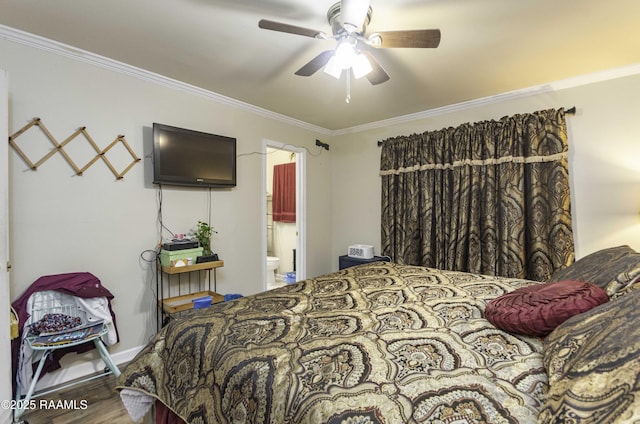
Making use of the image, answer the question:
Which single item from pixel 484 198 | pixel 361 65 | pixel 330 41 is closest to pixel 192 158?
pixel 330 41

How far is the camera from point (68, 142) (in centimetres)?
233

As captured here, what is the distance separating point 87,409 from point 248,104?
3.09 m

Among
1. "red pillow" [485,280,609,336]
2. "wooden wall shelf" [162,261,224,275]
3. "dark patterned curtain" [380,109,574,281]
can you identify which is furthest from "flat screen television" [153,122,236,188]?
"red pillow" [485,280,609,336]

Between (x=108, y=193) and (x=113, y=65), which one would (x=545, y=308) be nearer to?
(x=108, y=193)

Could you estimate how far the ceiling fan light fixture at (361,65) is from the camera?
6.52 ft

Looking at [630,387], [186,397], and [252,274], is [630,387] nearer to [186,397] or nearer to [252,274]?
[186,397]

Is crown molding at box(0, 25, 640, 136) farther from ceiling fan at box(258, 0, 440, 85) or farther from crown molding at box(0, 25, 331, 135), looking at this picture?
ceiling fan at box(258, 0, 440, 85)

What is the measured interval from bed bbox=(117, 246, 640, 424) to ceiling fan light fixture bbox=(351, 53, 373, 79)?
150cm

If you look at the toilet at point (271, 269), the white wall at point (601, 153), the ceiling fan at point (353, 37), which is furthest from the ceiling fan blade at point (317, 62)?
the toilet at point (271, 269)

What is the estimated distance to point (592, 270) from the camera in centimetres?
156

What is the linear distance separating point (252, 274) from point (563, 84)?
3862 millimetres

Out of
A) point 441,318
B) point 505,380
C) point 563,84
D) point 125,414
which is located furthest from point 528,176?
point 125,414

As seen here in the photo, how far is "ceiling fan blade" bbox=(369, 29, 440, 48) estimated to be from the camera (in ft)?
5.56

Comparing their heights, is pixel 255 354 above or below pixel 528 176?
below
